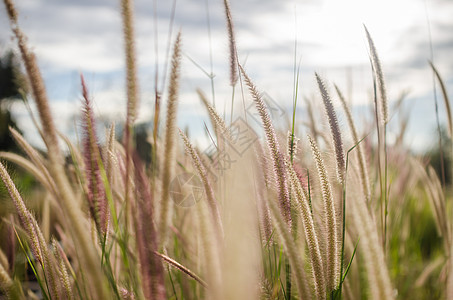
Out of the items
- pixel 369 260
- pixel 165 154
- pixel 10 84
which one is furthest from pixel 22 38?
pixel 10 84

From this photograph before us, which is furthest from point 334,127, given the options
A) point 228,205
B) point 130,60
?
point 130,60

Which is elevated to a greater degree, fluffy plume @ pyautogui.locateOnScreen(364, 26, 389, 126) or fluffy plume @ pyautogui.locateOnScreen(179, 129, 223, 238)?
fluffy plume @ pyautogui.locateOnScreen(364, 26, 389, 126)

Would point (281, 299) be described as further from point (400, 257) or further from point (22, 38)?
point (400, 257)

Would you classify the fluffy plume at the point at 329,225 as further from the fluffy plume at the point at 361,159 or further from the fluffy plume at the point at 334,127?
the fluffy plume at the point at 361,159

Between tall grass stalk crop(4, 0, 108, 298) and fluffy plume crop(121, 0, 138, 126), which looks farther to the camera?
fluffy plume crop(121, 0, 138, 126)

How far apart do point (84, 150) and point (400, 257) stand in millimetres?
1597

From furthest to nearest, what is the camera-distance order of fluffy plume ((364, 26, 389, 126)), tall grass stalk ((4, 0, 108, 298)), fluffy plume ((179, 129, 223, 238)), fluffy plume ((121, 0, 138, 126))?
1. fluffy plume ((364, 26, 389, 126))
2. fluffy plume ((179, 129, 223, 238))
3. fluffy plume ((121, 0, 138, 126))
4. tall grass stalk ((4, 0, 108, 298))

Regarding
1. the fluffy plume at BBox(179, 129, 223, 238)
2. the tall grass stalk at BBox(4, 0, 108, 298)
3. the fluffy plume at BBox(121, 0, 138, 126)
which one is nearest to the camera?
the tall grass stalk at BBox(4, 0, 108, 298)

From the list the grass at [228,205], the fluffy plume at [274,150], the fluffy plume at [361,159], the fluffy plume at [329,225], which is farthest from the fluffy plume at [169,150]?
the fluffy plume at [361,159]

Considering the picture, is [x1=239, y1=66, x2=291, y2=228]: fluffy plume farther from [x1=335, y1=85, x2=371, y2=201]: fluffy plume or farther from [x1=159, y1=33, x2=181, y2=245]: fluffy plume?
[x1=335, y1=85, x2=371, y2=201]: fluffy plume

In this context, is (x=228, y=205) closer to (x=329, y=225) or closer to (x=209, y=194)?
(x=209, y=194)

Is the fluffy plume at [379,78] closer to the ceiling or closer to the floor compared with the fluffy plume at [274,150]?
closer to the ceiling

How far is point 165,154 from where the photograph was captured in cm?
42

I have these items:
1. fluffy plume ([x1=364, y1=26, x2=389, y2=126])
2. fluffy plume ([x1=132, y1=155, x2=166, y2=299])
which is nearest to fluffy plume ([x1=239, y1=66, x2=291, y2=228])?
fluffy plume ([x1=132, y1=155, x2=166, y2=299])
